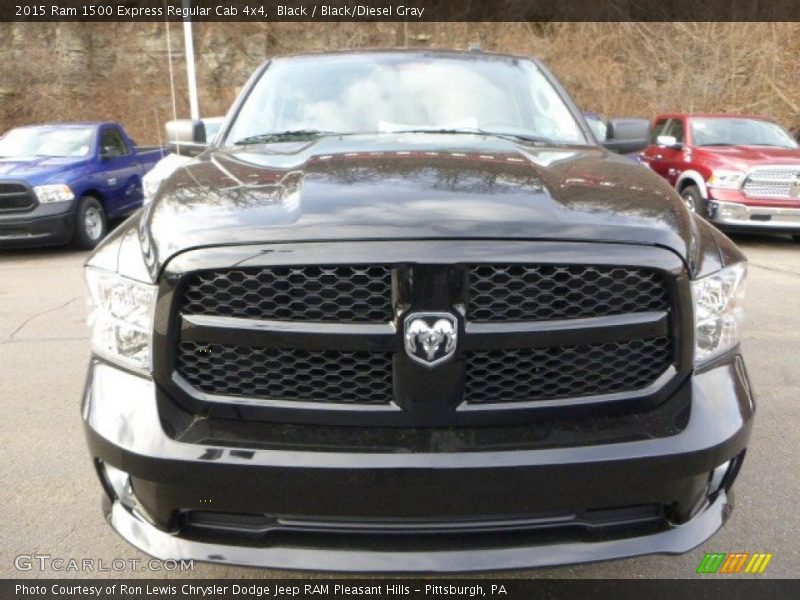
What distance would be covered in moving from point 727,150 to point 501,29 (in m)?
19.3

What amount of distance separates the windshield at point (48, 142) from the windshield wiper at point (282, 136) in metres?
7.80

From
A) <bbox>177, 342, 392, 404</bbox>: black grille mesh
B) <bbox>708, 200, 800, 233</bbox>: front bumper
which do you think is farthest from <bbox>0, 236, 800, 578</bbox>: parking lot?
<bbox>708, 200, 800, 233</bbox>: front bumper

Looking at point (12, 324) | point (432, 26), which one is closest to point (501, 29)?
point (432, 26)

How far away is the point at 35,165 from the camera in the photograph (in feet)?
30.0

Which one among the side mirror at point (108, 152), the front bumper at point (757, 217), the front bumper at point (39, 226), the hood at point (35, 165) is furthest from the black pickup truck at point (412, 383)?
the side mirror at point (108, 152)

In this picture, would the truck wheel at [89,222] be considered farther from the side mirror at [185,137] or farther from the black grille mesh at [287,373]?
the black grille mesh at [287,373]

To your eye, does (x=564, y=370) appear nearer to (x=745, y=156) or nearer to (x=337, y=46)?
(x=745, y=156)

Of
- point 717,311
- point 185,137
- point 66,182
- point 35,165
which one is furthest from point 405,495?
point 35,165

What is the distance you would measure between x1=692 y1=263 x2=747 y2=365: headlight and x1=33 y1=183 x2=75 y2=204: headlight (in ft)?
28.4

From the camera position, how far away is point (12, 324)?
19.3ft

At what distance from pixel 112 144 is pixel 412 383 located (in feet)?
33.5

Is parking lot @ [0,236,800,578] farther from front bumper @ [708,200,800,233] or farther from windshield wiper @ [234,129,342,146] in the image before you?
front bumper @ [708,200,800,233]

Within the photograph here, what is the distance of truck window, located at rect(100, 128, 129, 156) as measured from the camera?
33.9 ft

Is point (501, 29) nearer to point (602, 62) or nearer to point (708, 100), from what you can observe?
point (602, 62)
